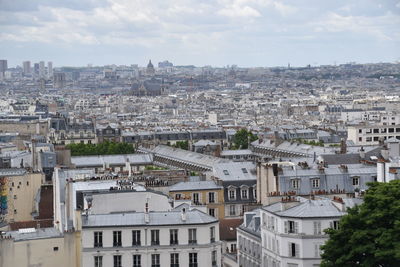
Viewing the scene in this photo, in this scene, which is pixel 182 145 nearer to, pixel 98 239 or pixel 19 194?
pixel 19 194

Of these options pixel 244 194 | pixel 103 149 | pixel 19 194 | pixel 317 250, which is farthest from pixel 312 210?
pixel 103 149

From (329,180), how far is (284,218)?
10.6m

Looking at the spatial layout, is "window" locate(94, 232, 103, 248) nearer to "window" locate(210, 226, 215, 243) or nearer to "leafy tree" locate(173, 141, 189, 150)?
"window" locate(210, 226, 215, 243)

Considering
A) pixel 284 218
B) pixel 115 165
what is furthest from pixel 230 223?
pixel 115 165

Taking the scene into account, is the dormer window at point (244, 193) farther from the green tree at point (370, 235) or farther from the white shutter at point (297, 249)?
the green tree at point (370, 235)

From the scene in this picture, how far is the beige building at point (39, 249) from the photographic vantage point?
37906 millimetres

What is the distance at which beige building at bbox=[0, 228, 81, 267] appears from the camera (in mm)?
37906

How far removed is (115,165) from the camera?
8112 centimetres

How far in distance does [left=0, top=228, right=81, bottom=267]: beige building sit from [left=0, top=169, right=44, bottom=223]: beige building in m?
16.2

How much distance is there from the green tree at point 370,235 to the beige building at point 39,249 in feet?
27.6

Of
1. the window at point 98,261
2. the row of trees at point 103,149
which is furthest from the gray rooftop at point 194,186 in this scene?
the row of trees at point 103,149

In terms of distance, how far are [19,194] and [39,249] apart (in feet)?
61.7

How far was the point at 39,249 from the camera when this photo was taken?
38.5 metres

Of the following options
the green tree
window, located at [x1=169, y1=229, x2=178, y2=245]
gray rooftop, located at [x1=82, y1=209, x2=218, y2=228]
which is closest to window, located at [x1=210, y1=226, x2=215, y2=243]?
gray rooftop, located at [x1=82, y1=209, x2=218, y2=228]
